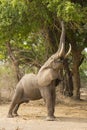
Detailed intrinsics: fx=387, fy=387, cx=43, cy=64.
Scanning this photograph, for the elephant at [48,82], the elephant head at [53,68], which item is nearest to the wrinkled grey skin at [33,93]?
the elephant at [48,82]

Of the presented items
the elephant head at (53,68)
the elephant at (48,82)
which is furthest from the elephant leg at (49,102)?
the elephant head at (53,68)

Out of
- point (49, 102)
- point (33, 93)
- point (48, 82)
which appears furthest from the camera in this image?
point (33, 93)

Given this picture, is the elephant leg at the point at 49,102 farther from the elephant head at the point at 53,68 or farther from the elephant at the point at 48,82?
the elephant head at the point at 53,68

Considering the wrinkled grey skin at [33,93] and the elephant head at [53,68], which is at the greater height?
the elephant head at [53,68]

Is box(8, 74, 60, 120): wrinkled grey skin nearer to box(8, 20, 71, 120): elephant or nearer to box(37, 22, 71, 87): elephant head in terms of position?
box(8, 20, 71, 120): elephant

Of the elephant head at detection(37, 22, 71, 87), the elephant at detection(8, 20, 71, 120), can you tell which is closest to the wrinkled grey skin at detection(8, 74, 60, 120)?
the elephant at detection(8, 20, 71, 120)

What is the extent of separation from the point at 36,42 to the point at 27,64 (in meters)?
1.83

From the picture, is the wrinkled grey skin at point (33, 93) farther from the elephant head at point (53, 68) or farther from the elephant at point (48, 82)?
the elephant head at point (53, 68)

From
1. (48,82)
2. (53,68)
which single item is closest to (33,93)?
(48,82)

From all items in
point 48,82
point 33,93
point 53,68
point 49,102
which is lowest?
point 49,102

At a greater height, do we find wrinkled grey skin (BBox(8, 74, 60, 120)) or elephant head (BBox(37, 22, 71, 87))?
elephant head (BBox(37, 22, 71, 87))

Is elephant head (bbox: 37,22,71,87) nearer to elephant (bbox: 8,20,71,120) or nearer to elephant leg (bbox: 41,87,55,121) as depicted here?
elephant (bbox: 8,20,71,120)

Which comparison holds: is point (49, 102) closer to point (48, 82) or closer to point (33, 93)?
point (48, 82)

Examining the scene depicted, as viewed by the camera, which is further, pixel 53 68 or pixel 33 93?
pixel 33 93
